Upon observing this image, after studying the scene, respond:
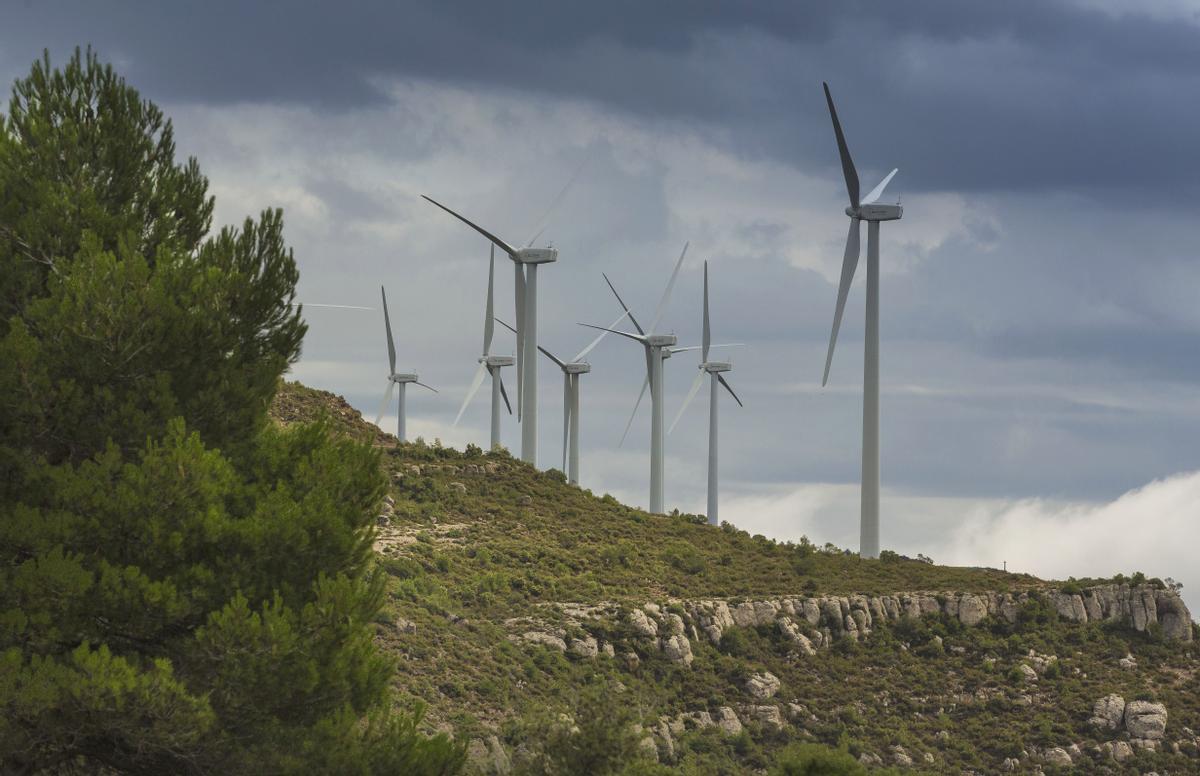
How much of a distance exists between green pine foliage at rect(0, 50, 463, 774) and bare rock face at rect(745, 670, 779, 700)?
4388 centimetres

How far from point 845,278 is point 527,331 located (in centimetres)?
2343

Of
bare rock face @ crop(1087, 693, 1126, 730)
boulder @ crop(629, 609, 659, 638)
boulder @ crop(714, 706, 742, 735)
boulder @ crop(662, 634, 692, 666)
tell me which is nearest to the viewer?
boulder @ crop(714, 706, 742, 735)

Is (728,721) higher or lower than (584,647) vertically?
lower

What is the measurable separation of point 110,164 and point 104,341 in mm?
6213

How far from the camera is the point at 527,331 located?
343ft

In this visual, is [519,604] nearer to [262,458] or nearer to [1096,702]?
[1096,702]

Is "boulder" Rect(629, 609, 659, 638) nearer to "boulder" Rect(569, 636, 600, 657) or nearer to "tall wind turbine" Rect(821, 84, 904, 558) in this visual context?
"boulder" Rect(569, 636, 600, 657)

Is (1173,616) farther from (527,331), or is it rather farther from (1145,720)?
(527,331)

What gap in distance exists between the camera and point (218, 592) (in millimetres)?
31109

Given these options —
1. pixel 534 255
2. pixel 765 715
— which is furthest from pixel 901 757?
pixel 534 255

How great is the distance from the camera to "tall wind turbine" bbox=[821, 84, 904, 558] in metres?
96.3

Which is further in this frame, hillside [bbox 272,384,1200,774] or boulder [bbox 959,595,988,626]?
boulder [bbox 959,595,988,626]

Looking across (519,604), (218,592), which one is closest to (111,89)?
(218,592)

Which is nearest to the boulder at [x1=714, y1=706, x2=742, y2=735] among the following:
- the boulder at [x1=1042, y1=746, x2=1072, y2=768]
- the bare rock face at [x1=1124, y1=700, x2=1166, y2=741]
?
the boulder at [x1=1042, y1=746, x2=1072, y2=768]
